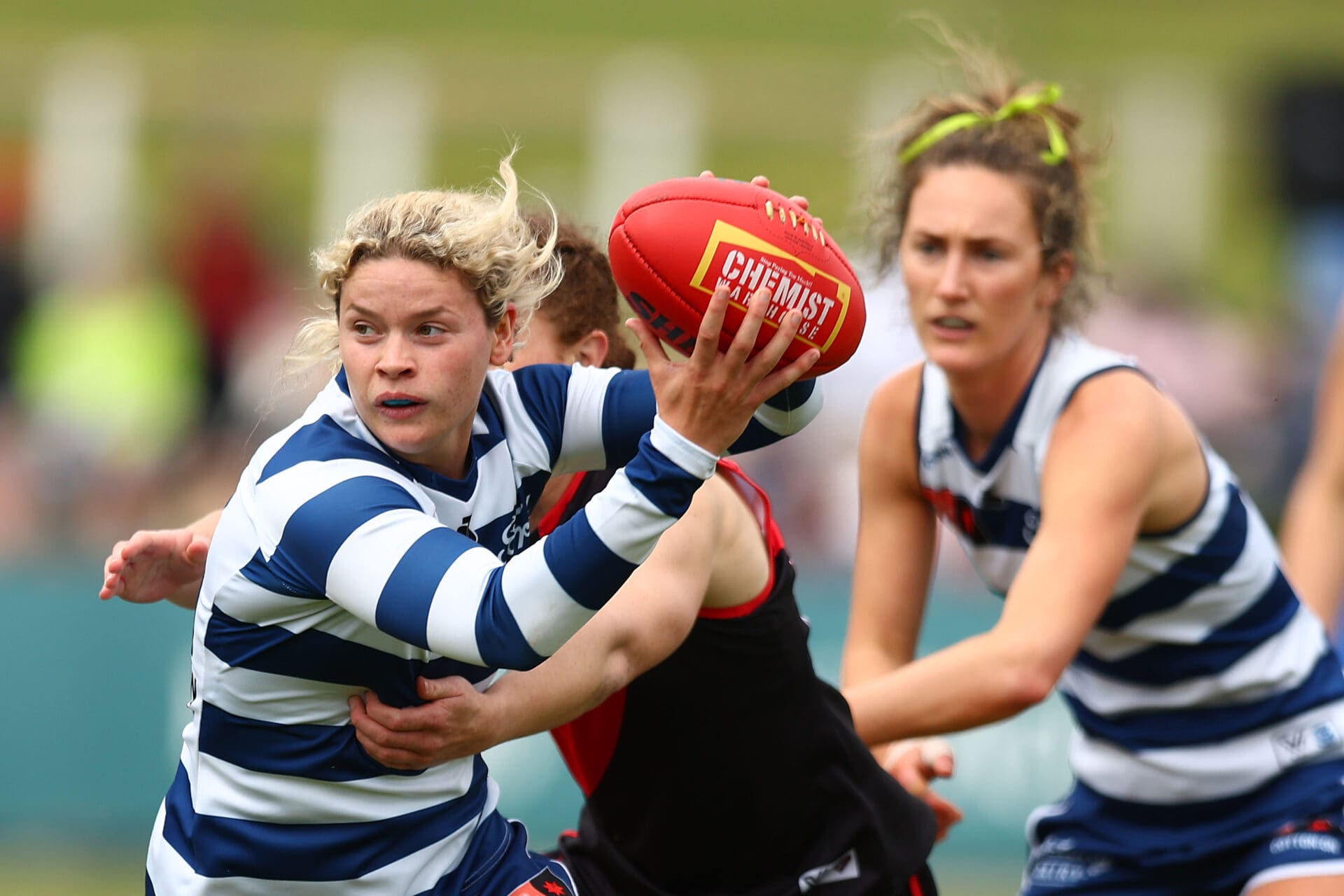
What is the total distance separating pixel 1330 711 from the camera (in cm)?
388

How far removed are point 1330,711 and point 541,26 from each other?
1416 centimetres

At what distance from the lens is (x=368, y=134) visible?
46.8 feet

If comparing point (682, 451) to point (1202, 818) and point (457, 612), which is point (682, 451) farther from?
point (1202, 818)

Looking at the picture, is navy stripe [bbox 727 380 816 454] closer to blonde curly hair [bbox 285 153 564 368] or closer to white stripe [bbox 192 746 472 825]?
blonde curly hair [bbox 285 153 564 368]

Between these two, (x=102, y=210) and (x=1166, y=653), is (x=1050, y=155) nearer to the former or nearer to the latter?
(x=1166, y=653)

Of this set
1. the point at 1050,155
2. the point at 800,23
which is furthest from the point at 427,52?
the point at 1050,155

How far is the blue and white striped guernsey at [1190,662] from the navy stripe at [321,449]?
1651 millimetres

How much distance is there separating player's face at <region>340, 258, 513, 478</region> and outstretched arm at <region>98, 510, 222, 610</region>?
623mm

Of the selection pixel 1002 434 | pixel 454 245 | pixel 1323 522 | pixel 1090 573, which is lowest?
pixel 1323 522

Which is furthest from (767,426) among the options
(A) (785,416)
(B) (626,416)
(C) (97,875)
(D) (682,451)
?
(C) (97,875)

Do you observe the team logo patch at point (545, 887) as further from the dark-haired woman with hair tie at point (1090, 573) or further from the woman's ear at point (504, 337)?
the woman's ear at point (504, 337)

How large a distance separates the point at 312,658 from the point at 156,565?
24.6 inches

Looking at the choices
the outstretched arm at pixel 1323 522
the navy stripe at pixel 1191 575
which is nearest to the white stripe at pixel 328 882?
the navy stripe at pixel 1191 575

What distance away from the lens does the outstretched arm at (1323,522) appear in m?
4.57
